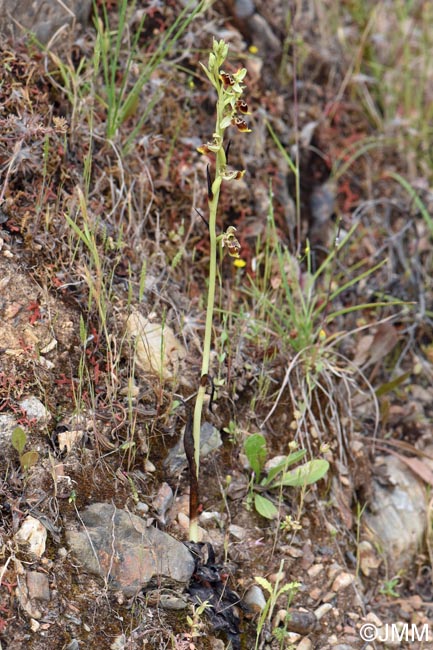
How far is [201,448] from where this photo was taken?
2.54m

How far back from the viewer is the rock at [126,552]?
2.10 meters

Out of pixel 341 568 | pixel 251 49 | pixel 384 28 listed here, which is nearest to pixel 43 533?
pixel 341 568

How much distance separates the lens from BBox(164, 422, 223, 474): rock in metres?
2.46

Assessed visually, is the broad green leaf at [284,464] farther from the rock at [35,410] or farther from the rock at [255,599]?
the rock at [35,410]

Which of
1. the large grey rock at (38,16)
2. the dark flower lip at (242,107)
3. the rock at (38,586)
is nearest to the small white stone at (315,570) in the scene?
the rock at (38,586)

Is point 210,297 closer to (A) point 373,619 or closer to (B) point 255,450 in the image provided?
(B) point 255,450

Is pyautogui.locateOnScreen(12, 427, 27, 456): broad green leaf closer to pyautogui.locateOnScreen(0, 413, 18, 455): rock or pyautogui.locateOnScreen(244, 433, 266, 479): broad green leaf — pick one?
pyautogui.locateOnScreen(0, 413, 18, 455): rock

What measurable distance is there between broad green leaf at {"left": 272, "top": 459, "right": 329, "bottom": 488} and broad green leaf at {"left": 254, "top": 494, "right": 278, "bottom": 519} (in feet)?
0.25

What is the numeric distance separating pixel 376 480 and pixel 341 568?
0.56m

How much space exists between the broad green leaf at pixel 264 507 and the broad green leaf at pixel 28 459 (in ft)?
2.77

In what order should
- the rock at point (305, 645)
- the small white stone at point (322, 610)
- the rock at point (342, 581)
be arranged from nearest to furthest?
1. the rock at point (305, 645)
2. the small white stone at point (322, 610)
3. the rock at point (342, 581)

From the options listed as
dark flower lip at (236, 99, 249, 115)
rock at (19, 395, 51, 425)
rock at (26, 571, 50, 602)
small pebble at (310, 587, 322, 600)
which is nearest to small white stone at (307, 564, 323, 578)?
small pebble at (310, 587, 322, 600)

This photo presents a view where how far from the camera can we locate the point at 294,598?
2.45 meters

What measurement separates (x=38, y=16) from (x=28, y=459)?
6.34 feet
